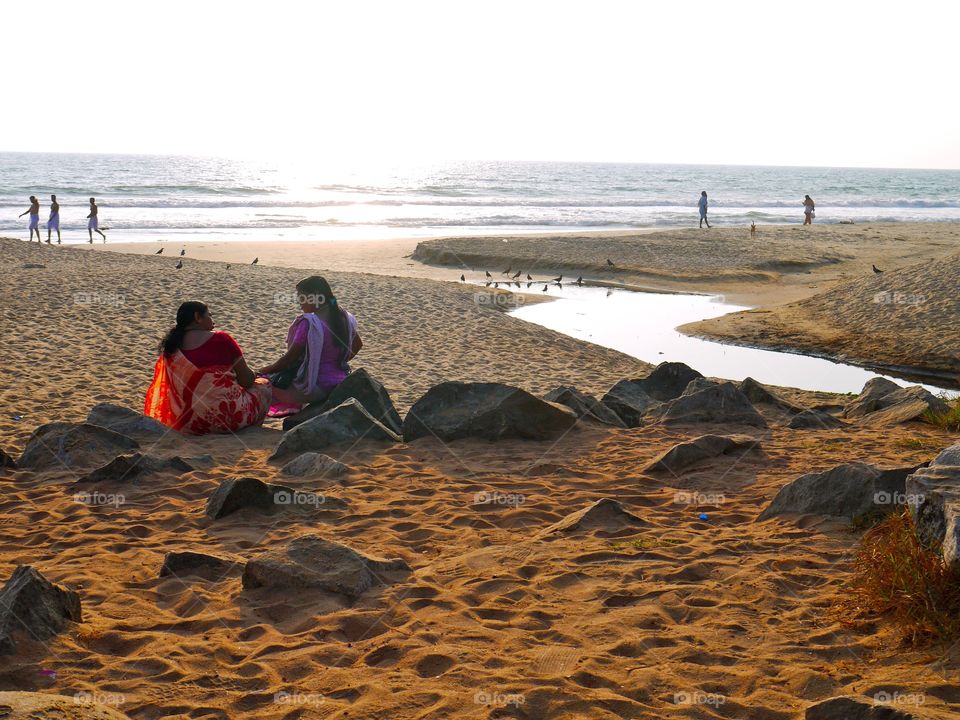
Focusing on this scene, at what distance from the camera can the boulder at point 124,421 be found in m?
8.20

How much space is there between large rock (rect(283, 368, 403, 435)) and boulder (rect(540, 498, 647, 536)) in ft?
9.74

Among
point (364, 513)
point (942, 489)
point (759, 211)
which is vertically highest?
point (759, 211)

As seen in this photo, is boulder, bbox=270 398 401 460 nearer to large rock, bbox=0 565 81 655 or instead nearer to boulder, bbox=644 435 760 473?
boulder, bbox=644 435 760 473

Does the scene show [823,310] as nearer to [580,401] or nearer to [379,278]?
[379,278]

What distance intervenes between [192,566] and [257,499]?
114 centimetres

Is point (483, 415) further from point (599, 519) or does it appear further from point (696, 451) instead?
point (599, 519)

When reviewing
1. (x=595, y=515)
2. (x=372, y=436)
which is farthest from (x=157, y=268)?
(x=595, y=515)

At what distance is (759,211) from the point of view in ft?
201

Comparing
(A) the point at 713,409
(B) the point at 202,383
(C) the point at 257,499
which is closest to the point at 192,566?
(C) the point at 257,499

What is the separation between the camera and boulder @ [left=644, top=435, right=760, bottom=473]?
23.2ft

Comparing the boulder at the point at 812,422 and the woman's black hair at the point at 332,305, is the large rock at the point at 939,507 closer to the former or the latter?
the boulder at the point at 812,422

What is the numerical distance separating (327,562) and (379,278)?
15931 mm

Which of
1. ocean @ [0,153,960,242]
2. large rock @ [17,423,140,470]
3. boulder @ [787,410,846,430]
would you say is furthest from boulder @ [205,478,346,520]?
ocean @ [0,153,960,242]

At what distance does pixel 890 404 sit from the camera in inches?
361
